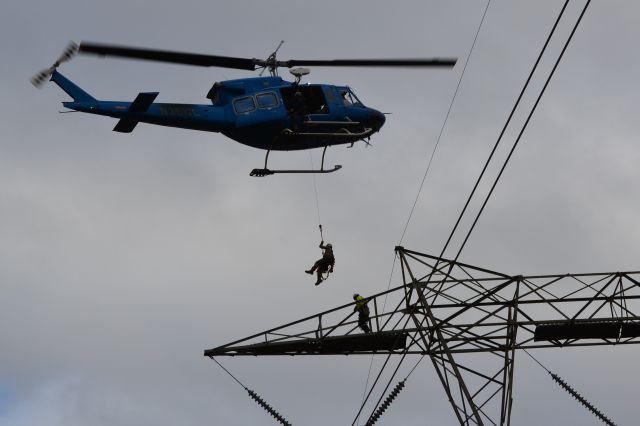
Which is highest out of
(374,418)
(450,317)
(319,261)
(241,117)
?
(241,117)

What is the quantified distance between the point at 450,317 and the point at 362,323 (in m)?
2.60

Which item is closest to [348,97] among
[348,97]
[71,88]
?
[348,97]

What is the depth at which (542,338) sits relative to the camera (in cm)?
3338

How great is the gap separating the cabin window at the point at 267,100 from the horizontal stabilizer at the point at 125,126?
3.63 m

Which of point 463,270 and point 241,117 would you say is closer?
point 463,270

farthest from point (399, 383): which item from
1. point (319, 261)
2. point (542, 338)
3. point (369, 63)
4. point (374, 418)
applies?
point (369, 63)

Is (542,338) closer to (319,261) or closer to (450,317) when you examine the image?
(450,317)

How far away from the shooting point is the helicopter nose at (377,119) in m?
43.7

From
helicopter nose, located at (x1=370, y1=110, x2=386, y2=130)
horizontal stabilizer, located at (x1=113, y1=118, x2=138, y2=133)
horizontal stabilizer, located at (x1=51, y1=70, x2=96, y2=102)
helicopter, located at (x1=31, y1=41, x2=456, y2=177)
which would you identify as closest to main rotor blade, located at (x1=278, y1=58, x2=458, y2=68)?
helicopter, located at (x1=31, y1=41, x2=456, y2=177)

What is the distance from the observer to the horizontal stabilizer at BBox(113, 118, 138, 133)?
40.5 metres

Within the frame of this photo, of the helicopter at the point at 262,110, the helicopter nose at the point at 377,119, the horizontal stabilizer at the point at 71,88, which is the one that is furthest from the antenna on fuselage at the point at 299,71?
the horizontal stabilizer at the point at 71,88

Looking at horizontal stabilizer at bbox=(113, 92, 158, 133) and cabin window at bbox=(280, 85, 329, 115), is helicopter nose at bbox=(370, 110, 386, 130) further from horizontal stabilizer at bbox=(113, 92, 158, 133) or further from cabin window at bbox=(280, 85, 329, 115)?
horizontal stabilizer at bbox=(113, 92, 158, 133)

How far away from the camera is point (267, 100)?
41.2 meters

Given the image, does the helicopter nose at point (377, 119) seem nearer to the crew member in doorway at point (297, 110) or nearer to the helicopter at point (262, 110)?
the helicopter at point (262, 110)
